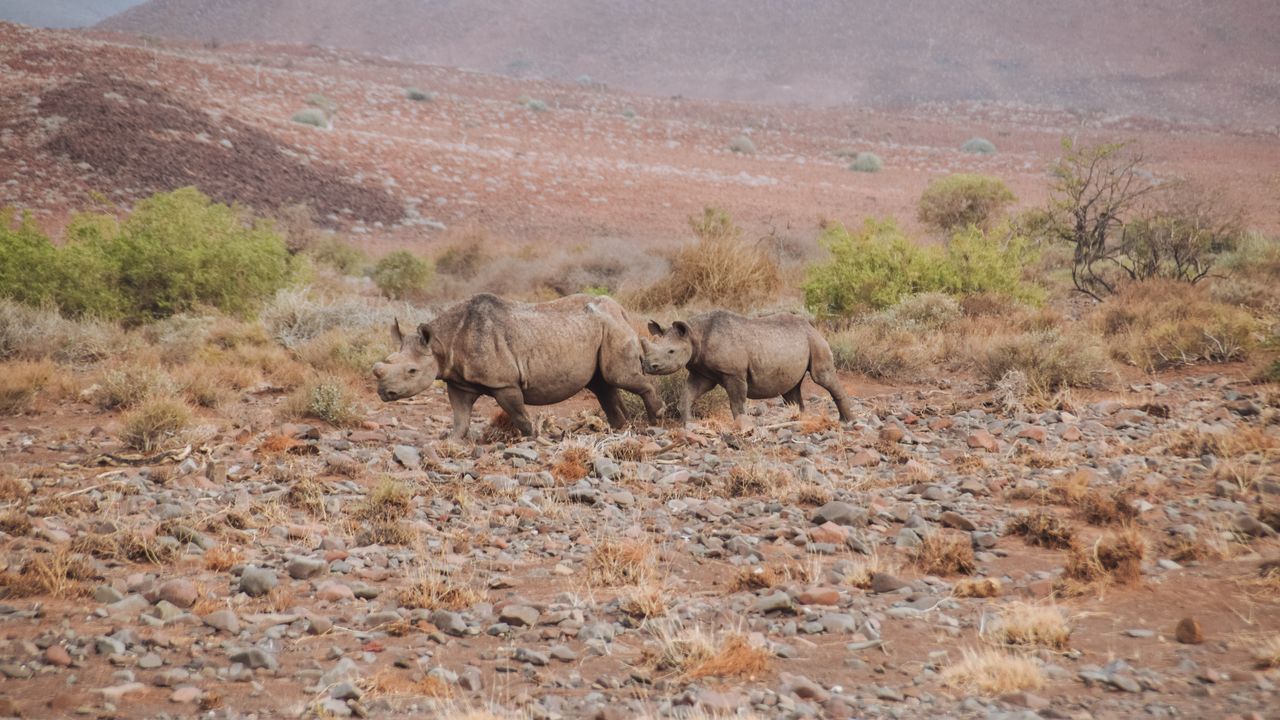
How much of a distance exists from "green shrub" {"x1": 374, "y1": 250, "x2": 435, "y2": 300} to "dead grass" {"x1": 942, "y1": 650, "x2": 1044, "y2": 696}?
19.3m

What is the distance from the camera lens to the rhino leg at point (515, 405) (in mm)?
9055

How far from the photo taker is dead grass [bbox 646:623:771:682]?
4.36 meters

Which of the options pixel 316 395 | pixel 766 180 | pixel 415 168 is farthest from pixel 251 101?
pixel 316 395

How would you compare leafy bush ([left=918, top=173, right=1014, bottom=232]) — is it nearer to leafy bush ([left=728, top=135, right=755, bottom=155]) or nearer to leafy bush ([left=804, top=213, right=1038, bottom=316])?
leafy bush ([left=804, top=213, right=1038, bottom=316])

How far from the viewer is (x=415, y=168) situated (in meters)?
35.8

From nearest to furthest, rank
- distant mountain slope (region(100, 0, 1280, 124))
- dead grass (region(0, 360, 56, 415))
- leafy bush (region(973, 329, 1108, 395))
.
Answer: dead grass (region(0, 360, 56, 415))
leafy bush (region(973, 329, 1108, 395))
distant mountain slope (region(100, 0, 1280, 124))

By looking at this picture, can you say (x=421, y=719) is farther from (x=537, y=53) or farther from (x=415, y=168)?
(x=537, y=53)

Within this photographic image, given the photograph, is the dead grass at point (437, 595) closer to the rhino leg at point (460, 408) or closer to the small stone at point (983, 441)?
the rhino leg at point (460, 408)

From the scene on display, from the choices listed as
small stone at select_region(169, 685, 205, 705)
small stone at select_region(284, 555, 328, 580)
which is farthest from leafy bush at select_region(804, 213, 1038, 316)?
small stone at select_region(169, 685, 205, 705)

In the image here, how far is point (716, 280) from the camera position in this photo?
1795 centimetres

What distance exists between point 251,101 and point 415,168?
33.2ft

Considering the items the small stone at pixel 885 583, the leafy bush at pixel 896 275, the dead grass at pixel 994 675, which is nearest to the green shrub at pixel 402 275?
the leafy bush at pixel 896 275

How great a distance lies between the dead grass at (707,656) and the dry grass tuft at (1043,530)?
2.58 meters

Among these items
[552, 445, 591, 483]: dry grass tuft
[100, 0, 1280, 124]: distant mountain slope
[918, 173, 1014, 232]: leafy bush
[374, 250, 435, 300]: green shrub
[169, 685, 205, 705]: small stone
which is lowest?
[374, 250, 435, 300]: green shrub
